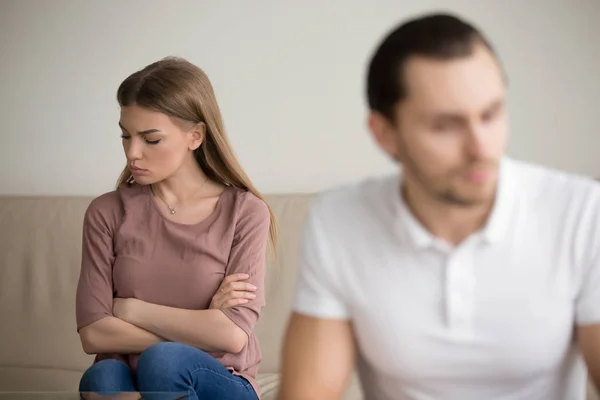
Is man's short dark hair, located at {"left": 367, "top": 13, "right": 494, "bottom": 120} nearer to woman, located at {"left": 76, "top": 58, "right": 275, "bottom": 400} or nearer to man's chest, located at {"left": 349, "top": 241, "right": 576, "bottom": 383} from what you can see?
man's chest, located at {"left": 349, "top": 241, "right": 576, "bottom": 383}

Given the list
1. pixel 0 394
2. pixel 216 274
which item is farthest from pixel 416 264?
pixel 0 394

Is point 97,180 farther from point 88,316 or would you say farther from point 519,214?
point 519,214

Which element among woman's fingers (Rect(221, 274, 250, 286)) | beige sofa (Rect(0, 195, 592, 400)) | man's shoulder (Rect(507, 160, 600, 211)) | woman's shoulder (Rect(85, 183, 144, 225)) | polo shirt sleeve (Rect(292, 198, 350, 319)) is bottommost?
beige sofa (Rect(0, 195, 592, 400))

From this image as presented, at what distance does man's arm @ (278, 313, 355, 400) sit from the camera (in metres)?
0.95

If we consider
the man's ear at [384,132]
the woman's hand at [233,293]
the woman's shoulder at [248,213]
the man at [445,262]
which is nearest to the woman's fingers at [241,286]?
the woman's hand at [233,293]

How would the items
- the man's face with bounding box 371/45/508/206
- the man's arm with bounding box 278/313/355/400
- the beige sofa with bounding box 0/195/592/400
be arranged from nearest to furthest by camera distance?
the man's face with bounding box 371/45/508/206
the man's arm with bounding box 278/313/355/400
the beige sofa with bounding box 0/195/592/400

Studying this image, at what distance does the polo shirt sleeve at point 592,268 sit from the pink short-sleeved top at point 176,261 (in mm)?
862

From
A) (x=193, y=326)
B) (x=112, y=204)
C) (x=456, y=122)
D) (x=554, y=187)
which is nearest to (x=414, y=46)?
(x=456, y=122)

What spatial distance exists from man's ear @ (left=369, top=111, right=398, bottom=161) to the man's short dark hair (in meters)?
0.01

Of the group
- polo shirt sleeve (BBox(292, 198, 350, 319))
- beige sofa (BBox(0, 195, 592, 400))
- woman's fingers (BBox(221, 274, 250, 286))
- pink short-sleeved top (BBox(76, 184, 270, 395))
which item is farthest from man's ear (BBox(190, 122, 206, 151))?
polo shirt sleeve (BBox(292, 198, 350, 319))

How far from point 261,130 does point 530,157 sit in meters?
0.71

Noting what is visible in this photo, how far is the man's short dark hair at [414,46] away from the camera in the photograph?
0.82 metres

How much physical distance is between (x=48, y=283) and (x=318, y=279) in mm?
1533

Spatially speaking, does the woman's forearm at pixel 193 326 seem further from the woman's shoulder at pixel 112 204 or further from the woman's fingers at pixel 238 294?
the woman's shoulder at pixel 112 204
